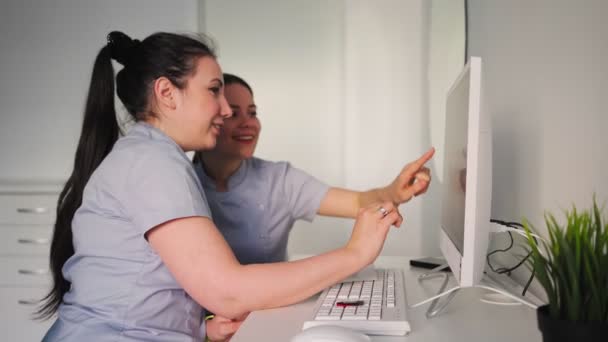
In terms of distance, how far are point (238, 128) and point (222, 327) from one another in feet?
2.49

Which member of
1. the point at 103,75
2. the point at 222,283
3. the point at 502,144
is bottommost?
the point at 222,283

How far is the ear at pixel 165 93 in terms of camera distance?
1264mm

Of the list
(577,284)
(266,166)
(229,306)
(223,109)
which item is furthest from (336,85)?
(577,284)

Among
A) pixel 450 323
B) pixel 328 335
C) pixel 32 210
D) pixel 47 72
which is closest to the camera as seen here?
pixel 328 335

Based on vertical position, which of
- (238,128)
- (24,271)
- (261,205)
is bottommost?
(24,271)

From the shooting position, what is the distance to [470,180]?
0.89 metres

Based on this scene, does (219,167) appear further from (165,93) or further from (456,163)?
(456,163)

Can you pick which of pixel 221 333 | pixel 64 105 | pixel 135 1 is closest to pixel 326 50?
pixel 135 1

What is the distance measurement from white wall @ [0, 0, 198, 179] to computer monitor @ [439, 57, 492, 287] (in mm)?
2113

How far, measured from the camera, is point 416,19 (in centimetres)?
263

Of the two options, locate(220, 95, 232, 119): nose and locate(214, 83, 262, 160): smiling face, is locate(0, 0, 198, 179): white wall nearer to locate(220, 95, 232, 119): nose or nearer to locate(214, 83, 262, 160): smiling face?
locate(214, 83, 262, 160): smiling face

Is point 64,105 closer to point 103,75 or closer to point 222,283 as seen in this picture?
point 103,75

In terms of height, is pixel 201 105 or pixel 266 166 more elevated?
pixel 201 105

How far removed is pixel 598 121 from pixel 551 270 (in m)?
0.42
